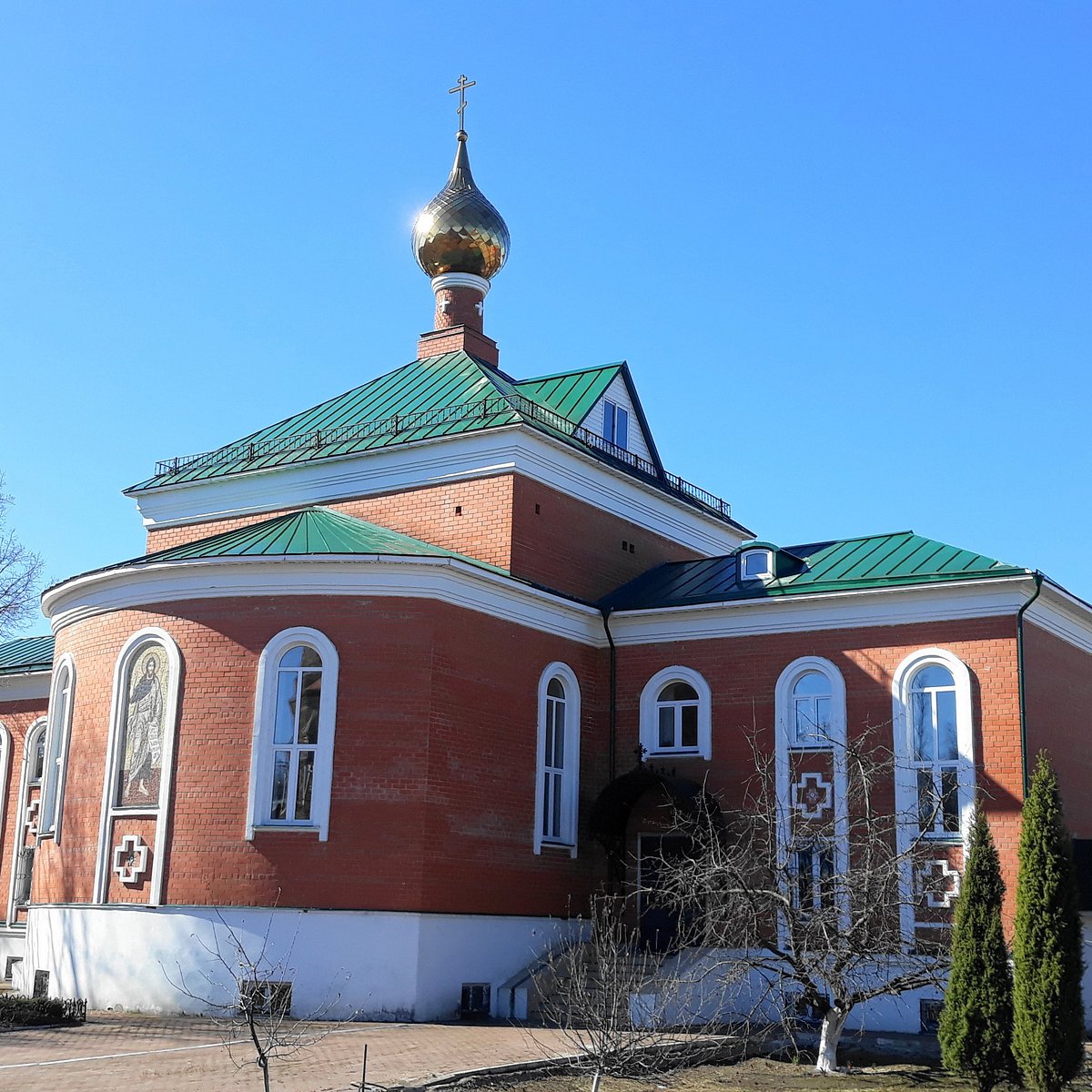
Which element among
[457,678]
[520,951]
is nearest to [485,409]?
[457,678]

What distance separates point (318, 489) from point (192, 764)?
610 cm

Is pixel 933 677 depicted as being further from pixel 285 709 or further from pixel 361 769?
pixel 285 709

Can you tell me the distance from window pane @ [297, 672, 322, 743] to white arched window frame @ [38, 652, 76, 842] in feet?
12.3

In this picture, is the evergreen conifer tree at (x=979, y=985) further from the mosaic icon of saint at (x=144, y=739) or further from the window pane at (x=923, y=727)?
the mosaic icon of saint at (x=144, y=739)

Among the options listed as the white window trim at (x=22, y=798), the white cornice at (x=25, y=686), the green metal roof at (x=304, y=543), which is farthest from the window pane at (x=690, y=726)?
the white cornice at (x=25, y=686)

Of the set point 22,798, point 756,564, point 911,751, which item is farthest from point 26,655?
point 911,751

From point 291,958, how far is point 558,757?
190 inches

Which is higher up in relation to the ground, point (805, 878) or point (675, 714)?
point (675, 714)

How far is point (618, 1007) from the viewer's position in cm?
1018

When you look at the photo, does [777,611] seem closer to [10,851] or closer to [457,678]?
[457,678]

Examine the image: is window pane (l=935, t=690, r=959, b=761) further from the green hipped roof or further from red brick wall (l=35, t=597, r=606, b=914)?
red brick wall (l=35, t=597, r=606, b=914)

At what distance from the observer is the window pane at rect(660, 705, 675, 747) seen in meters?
19.2

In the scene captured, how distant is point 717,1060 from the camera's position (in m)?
13.6

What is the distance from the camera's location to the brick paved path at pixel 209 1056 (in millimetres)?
11062
